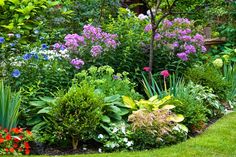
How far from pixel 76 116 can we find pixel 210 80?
9.96 ft

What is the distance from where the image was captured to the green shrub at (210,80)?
7.08 m

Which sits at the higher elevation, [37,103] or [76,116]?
[37,103]

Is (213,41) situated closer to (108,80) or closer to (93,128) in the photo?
(108,80)

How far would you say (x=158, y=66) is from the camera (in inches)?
287

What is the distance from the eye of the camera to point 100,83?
19.0 feet

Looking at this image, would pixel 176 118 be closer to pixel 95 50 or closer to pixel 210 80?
pixel 95 50

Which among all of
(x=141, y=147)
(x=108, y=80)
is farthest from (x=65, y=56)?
(x=141, y=147)

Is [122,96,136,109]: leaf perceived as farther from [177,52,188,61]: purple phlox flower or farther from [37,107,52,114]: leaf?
[177,52,188,61]: purple phlox flower

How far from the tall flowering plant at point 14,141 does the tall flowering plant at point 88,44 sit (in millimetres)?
1936

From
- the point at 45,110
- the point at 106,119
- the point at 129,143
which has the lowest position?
the point at 129,143

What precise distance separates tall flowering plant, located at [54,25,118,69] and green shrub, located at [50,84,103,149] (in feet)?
5.44

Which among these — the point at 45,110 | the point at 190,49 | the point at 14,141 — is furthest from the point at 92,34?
the point at 14,141

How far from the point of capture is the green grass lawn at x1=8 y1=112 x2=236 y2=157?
4.65 m

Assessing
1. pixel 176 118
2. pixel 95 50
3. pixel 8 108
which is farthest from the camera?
pixel 95 50
